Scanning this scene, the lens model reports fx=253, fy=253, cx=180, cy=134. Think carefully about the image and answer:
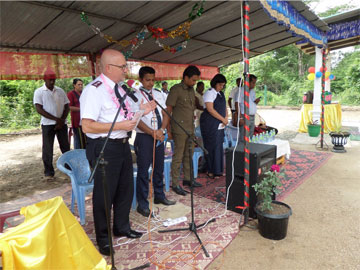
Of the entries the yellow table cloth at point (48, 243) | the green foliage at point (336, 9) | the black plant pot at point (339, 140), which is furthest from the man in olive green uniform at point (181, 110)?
the green foliage at point (336, 9)

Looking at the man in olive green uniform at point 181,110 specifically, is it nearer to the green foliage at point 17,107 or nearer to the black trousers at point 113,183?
the black trousers at point 113,183

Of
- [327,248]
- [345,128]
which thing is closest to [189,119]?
[327,248]

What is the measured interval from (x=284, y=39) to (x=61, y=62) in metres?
5.40

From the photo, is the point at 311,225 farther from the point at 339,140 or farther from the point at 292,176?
the point at 339,140

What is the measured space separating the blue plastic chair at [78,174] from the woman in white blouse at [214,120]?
6.09 ft

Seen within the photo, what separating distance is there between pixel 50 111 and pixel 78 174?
5.67 feet

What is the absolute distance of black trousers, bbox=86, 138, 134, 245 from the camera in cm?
207

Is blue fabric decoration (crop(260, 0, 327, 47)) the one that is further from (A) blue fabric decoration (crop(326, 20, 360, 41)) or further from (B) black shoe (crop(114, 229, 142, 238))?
(B) black shoe (crop(114, 229, 142, 238))

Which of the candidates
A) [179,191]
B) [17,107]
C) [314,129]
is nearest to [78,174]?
Answer: [179,191]

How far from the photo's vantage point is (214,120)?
389cm

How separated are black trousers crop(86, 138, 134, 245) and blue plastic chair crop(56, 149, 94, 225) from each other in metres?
0.54

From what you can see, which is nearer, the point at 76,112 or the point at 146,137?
the point at 146,137

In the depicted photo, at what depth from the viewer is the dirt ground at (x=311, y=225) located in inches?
82.4

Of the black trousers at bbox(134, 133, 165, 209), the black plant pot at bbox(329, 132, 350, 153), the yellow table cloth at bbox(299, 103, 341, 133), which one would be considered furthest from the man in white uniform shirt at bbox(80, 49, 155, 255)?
the yellow table cloth at bbox(299, 103, 341, 133)
